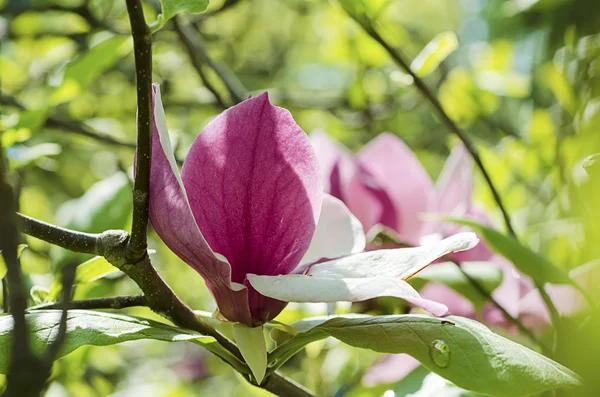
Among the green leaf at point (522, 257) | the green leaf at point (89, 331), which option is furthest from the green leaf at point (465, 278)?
the green leaf at point (89, 331)

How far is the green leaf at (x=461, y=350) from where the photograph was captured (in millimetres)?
426

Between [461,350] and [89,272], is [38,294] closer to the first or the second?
[89,272]

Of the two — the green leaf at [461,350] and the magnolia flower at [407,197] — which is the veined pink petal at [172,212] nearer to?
the green leaf at [461,350]

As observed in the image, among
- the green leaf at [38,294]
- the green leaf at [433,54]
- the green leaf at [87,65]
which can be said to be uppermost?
the green leaf at [87,65]

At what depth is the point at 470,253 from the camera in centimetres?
86

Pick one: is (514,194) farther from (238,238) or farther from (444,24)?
(444,24)

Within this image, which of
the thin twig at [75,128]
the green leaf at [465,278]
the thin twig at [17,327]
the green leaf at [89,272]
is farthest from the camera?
the thin twig at [75,128]

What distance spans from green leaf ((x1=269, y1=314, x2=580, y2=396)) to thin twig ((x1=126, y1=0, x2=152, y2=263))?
142 millimetres

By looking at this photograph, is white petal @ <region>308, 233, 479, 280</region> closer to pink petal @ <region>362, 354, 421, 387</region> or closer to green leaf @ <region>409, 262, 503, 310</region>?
green leaf @ <region>409, 262, 503, 310</region>

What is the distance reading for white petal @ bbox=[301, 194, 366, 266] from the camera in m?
0.58

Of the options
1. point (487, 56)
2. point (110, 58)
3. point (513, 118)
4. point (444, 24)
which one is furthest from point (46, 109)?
point (444, 24)

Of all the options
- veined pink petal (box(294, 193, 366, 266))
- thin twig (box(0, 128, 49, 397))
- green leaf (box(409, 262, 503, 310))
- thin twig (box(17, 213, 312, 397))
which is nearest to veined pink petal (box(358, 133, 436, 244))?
green leaf (box(409, 262, 503, 310))

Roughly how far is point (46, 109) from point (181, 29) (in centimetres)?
31

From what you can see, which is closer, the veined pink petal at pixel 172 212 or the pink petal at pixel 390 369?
the veined pink petal at pixel 172 212
